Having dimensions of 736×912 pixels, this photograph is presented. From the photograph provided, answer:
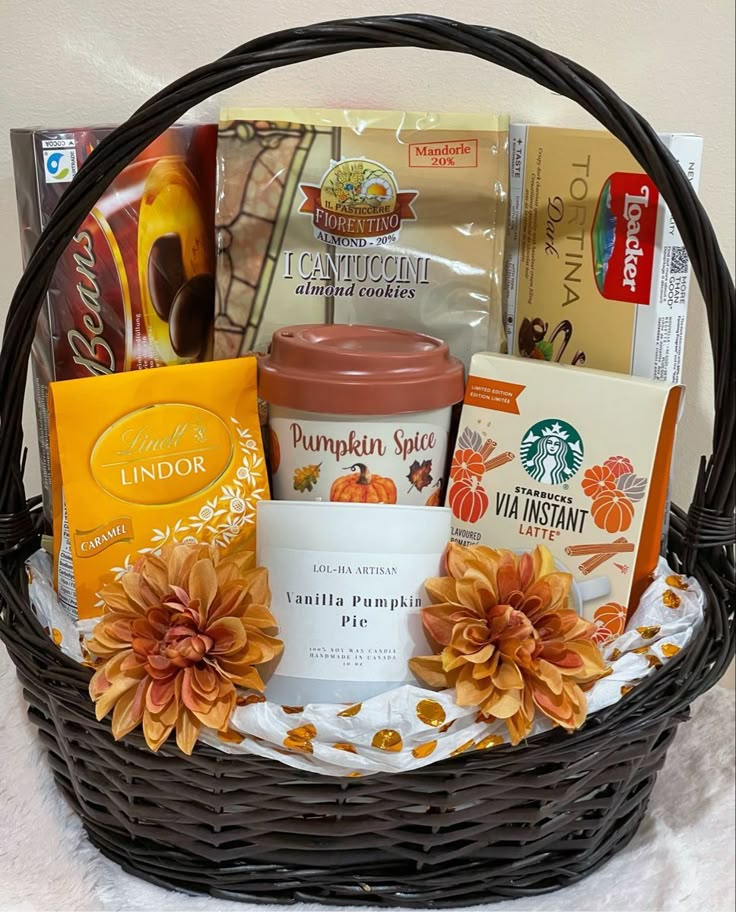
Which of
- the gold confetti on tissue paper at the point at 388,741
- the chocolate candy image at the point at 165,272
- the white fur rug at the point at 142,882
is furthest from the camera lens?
the chocolate candy image at the point at 165,272

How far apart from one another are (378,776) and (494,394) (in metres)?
0.33

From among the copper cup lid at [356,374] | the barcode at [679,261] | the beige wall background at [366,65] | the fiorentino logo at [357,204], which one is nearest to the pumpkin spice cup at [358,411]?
the copper cup lid at [356,374]

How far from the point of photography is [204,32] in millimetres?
917

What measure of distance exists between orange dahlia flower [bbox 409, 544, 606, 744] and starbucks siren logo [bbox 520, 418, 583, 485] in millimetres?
97

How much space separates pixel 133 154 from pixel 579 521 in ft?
1.44

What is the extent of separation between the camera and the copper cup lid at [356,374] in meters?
0.73

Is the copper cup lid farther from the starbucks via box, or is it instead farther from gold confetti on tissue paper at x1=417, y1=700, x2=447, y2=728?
gold confetti on tissue paper at x1=417, y1=700, x2=447, y2=728

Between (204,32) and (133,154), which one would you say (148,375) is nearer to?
(133,154)

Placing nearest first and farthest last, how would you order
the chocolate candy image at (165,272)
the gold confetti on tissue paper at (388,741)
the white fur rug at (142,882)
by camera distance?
the gold confetti on tissue paper at (388,741) < the white fur rug at (142,882) < the chocolate candy image at (165,272)

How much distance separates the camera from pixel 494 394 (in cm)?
80

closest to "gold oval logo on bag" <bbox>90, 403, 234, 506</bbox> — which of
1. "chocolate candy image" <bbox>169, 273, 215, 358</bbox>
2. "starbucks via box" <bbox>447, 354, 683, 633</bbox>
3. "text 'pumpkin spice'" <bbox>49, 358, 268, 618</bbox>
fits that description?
"text 'pumpkin spice'" <bbox>49, 358, 268, 618</bbox>

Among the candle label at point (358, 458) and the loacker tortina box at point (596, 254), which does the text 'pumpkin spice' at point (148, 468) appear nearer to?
the candle label at point (358, 458)

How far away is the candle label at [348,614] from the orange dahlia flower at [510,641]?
0.06 feet

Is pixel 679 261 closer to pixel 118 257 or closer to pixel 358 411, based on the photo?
pixel 358 411
